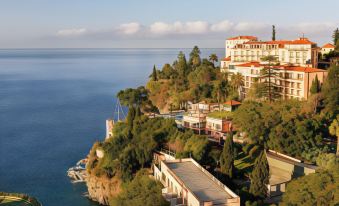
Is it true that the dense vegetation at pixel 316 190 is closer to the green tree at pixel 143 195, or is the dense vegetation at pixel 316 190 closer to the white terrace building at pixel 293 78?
the green tree at pixel 143 195

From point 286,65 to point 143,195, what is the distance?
36384 millimetres

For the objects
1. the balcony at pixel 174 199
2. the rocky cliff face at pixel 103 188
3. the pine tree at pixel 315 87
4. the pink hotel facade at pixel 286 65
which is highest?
the pink hotel facade at pixel 286 65

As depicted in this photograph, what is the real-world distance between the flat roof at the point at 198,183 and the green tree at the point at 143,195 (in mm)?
2693

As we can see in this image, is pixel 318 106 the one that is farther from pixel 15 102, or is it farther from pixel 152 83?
pixel 15 102

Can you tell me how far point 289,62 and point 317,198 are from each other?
124 feet

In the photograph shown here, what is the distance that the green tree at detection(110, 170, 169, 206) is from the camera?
26.8 meters

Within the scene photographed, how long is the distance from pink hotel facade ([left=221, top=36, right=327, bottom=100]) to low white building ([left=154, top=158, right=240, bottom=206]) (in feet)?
72.0

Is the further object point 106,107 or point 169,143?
point 106,107

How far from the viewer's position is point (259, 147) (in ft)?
131

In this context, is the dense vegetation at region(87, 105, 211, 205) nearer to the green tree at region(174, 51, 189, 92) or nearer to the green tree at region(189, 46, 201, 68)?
the green tree at region(174, 51, 189, 92)

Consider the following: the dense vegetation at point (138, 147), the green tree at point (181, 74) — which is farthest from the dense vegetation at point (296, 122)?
the green tree at point (181, 74)

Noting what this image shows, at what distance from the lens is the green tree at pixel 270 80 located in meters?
51.6

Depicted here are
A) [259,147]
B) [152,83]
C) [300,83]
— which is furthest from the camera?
[152,83]

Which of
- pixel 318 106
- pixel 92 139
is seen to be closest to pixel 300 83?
pixel 318 106
